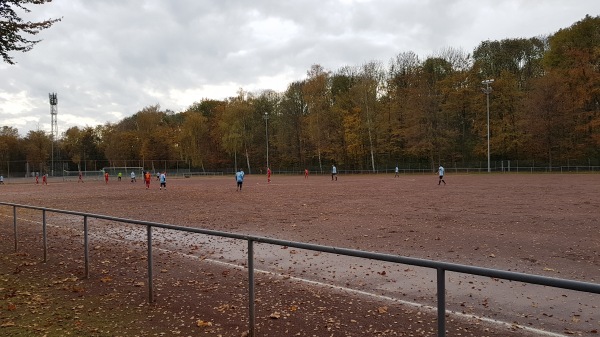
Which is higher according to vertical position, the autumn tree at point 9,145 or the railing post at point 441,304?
the autumn tree at point 9,145

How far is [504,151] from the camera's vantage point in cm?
6256

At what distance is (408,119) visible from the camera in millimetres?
67250

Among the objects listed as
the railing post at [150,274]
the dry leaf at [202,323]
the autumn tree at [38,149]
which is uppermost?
the autumn tree at [38,149]

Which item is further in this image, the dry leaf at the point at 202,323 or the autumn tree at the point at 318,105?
the autumn tree at the point at 318,105

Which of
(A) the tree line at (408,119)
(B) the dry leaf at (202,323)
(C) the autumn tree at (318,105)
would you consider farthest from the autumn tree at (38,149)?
(B) the dry leaf at (202,323)

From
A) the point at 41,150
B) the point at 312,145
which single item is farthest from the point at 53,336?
the point at 41,150

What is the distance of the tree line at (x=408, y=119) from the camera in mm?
56656

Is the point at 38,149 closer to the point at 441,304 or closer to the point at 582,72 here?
the point at 582,72

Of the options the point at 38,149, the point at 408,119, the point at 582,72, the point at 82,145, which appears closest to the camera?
the point at 582,72

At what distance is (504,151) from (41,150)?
92699 millimetres

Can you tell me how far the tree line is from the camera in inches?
2231

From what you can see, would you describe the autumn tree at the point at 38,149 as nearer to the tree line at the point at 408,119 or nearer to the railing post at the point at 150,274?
the tree line at the point at 408,119

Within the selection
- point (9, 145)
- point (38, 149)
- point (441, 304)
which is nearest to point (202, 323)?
point (441, 304)

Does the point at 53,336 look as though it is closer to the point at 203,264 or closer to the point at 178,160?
the point at 203,264
